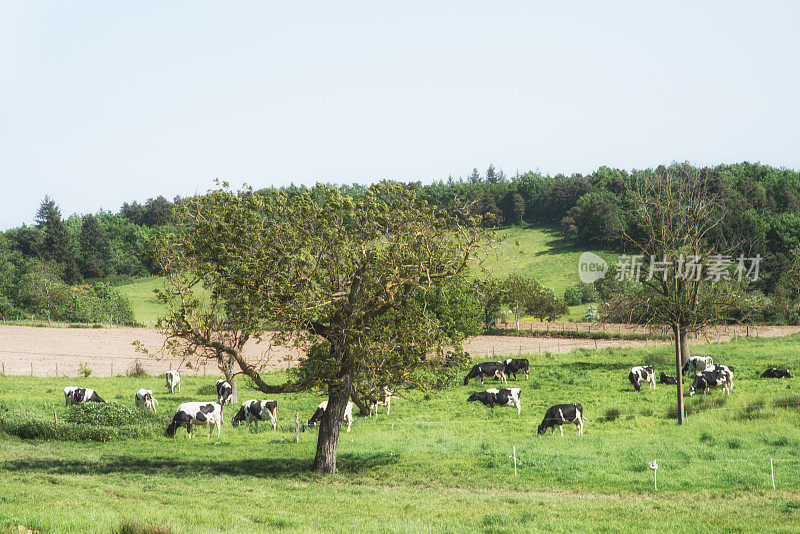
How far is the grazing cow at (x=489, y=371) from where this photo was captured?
45.2m

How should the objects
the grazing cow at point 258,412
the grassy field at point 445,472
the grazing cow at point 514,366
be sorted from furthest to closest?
1. the grazing cow at point 514,366
2. the grazing cow at point 258,412
3. the grassy field at point 445,472

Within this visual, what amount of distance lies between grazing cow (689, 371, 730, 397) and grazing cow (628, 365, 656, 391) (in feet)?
9.69

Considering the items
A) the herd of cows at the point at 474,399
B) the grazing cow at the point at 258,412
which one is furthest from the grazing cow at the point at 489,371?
the grazing cow at the point at 258,412

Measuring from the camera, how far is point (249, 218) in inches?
812

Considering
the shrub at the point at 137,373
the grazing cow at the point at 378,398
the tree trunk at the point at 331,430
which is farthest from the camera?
the shrub at the point at 137,373

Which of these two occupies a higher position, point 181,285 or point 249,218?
point 249,218

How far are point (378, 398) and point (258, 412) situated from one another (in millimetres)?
10695

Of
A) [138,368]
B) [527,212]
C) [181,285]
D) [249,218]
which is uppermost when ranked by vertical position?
[527,212]

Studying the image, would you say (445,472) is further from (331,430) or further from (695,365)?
(695,365)

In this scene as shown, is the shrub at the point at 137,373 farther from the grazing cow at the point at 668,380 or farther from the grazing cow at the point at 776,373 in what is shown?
the grazing cow at the point at 776,373

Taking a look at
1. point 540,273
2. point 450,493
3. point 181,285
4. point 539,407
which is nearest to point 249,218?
point 181,285

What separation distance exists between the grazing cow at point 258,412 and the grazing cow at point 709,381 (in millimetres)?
22207

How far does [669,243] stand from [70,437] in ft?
94.5

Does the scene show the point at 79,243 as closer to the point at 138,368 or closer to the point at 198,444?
the point at 138,368
